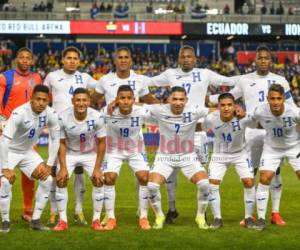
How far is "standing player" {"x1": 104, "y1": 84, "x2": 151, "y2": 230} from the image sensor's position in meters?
10.2

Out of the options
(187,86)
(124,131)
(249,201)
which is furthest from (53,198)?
(249,201)

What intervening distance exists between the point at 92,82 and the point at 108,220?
2.27 m

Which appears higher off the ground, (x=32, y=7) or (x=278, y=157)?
(x=32, y=7)

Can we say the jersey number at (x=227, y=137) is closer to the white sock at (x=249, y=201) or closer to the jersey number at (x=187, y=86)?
the white sock at (x=249, y=201)

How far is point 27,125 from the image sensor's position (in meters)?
9.93

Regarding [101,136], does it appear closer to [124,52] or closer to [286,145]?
[124,52]

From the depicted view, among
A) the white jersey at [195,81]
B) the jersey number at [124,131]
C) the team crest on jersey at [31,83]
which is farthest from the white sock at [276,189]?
the team crest on jersey at [31,83]

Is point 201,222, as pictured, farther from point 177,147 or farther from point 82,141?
point 82,141

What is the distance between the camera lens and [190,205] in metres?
13.1

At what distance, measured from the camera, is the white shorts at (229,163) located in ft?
34.4

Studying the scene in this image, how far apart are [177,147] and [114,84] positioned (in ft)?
4.78

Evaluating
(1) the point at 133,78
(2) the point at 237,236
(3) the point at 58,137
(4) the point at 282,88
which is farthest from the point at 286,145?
(3) the point at 58,137

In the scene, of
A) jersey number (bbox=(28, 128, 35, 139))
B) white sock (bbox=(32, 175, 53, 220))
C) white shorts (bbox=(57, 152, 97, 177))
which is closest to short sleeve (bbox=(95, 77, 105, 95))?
white shorts (bbox=(57, 152, 97, 177))

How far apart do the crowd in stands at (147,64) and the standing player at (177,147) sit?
2742cm
